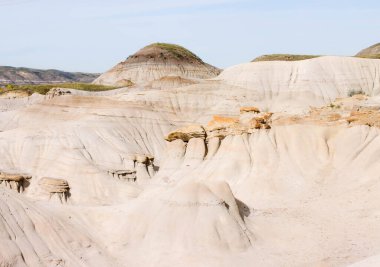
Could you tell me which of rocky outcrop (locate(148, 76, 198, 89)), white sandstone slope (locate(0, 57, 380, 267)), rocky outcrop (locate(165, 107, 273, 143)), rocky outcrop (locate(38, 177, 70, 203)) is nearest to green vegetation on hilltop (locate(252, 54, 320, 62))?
rocky outcrop (locate(148, 76, 198, 89))

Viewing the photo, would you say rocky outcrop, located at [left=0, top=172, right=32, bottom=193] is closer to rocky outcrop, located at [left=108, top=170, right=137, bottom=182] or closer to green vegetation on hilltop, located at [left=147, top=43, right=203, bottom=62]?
rocky outcrop, located at [left=108, top=170, right=137, bottom=182]

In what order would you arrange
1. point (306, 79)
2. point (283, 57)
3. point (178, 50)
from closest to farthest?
point (306, 79) < point (283, 57) < point (178, 50)

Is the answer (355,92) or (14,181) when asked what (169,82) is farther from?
(14,181)

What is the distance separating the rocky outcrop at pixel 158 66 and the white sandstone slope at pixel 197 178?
152 ft

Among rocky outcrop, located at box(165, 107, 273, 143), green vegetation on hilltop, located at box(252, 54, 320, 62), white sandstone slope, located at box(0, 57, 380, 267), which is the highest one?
green vegetation on hilltop, located at box(252, 54, 320, 62)

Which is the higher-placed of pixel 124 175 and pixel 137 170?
pixel 137 170

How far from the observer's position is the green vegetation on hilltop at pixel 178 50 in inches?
4904

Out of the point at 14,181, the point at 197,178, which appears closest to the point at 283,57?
the point at 197,178

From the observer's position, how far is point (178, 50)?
127m

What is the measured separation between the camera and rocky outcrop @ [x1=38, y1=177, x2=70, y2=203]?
44094mm

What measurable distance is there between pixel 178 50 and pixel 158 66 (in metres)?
10.1

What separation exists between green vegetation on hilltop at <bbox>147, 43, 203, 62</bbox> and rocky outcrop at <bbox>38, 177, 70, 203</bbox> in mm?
81365

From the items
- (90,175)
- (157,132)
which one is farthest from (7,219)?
(157,132)

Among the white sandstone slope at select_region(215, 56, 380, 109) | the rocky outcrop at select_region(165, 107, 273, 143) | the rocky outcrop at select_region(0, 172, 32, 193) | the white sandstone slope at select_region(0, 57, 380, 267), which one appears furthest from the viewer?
the white sandstone slope at select_region(215, 56, 380, 109)
